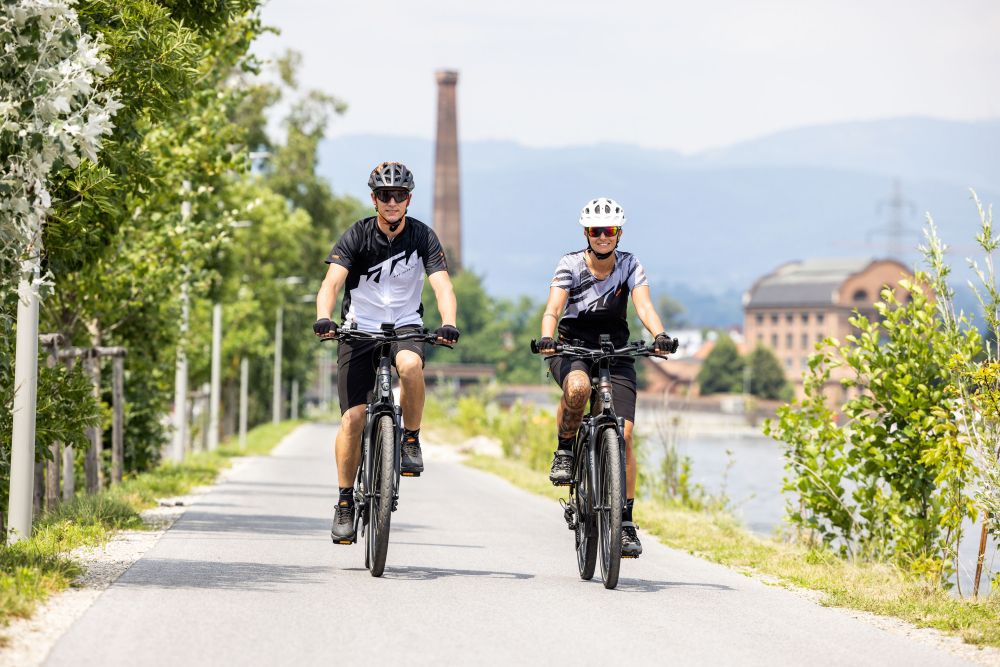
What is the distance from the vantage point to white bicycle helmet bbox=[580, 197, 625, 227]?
8617 mm

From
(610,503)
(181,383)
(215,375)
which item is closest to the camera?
(610,503)

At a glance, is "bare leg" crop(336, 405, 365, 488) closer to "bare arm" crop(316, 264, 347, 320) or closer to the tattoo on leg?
"bare arm" crop(316, 264, 347, 320)

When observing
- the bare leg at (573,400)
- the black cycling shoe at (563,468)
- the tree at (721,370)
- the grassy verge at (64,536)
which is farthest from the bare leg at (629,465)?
the tree at (721,370)

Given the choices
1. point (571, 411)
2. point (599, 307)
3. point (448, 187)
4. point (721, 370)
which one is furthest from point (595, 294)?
point (721, 370)

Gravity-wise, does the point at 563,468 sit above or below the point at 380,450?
below

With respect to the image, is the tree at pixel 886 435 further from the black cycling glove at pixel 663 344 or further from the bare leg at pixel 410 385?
the bare leg at pixel 410 385

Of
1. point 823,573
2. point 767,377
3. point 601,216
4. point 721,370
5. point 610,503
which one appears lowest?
point 767,377

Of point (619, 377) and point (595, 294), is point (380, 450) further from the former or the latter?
point (595, 294)

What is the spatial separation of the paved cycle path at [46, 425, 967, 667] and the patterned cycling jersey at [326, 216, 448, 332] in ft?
4.88

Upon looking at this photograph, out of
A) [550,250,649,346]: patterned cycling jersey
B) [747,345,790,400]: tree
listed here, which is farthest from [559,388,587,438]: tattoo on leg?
[747,345,790,400]: tree

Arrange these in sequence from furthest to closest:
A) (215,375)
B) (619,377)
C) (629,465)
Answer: (215,375)
(629,465)
(619,377)

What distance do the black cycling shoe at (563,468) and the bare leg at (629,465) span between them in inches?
17.1

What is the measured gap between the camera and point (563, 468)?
30.0 feet

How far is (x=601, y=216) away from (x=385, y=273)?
1.27 meters
